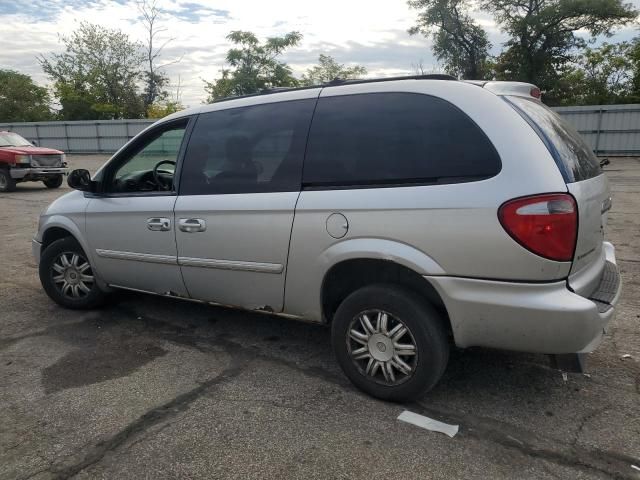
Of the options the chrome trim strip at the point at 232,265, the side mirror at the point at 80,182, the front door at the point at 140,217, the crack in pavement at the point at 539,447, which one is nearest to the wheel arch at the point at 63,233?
the front door at the point at 140,217

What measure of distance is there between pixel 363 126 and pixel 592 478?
83.4 inches

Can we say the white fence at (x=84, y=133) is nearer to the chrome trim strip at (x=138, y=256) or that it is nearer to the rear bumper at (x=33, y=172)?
the rear bumper at (x=33, y=172)

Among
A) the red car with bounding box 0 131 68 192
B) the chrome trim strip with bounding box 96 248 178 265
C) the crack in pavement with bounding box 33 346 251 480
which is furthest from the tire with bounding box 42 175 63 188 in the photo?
the crack in pavement with bounding box 33 346 251 480

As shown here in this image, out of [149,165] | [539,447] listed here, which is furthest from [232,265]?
[539,447]

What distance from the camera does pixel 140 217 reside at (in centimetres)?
402

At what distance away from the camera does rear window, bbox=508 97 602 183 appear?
2.63m

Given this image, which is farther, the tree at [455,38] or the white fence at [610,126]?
the tree at [455,38]

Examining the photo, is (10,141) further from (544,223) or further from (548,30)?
(548,30)

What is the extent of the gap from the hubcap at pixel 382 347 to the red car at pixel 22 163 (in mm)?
15312

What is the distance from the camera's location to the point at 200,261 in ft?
12.1

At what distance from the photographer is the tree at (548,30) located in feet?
95.2

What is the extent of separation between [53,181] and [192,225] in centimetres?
1498

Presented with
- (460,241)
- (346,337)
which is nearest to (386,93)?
(460,241)

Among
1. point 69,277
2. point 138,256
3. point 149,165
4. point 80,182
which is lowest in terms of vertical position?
point 69,277
